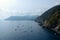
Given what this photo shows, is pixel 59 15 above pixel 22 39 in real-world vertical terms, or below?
above

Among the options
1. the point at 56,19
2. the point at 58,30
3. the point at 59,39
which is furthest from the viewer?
the point at 56,19

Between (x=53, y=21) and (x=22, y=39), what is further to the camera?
(x=53, y=21)

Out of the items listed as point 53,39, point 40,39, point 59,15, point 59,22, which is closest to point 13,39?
point 40,39

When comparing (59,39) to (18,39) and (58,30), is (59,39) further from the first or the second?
(58,30)

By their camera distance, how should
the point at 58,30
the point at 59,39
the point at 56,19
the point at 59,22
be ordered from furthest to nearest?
1. the point at 56,19
2. the point at 59,22
3. the point at 58,30
4. the point at 59,39

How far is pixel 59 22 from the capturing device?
158 metres

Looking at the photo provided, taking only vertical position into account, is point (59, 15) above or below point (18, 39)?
above

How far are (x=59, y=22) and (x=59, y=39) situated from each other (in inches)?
2410

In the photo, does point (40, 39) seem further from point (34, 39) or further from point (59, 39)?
point (59, 39)

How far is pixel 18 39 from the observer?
100m

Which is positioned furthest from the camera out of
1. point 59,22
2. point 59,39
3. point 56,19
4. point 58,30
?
point 56,19

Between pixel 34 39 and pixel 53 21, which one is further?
pixel 53 21

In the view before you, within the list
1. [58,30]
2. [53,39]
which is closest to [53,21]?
[58,30]

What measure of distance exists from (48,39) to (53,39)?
10.7 ft
